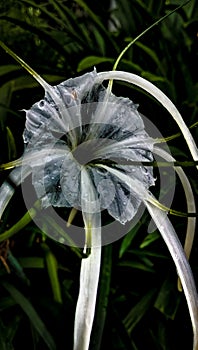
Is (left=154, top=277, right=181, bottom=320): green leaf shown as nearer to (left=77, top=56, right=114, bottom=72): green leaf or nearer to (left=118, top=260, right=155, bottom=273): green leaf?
(left=118, top=260, right=155, bottom=273): green leaf

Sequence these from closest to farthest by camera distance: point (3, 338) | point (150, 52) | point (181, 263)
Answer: point (181, 263) → point (3, 338) → point (150, 52)

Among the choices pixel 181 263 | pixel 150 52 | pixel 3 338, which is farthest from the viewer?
pixel 150 52

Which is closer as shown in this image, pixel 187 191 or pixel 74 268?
pixel 187 191

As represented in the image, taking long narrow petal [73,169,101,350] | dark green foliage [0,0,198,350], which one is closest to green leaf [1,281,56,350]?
dark green foliage [0,0,198,350]

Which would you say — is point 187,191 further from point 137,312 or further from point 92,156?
point 137,312

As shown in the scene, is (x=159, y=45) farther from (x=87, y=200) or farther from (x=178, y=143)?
(x=87, y=200)

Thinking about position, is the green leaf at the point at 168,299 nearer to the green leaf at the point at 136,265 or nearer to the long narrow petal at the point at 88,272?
the green leaf at the point at 136,265

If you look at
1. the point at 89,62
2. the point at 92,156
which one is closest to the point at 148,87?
the point at 92,156
